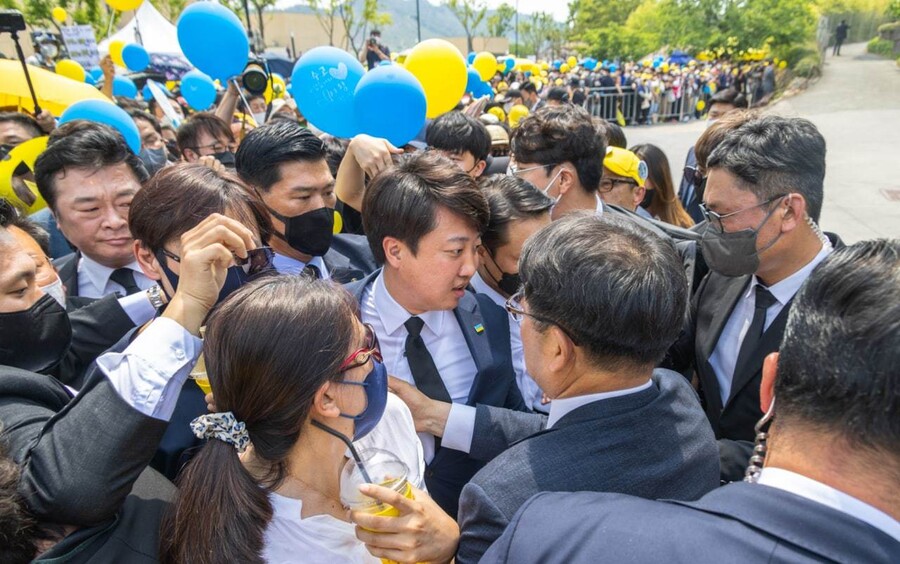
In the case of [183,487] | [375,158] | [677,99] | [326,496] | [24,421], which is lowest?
[677,99]

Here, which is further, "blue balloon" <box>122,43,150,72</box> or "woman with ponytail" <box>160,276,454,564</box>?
"blue balloon" <box>122,43,150,72</box>

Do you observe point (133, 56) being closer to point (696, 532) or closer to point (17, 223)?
point (17, 223)

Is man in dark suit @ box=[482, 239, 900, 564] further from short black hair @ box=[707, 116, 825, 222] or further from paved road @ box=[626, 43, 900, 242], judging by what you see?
paved road @ box=[626, 43, 900, 242]

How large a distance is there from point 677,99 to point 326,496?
76.3 ft

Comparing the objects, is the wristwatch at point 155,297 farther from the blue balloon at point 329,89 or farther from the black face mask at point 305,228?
A: the blue balloon at point 329,89

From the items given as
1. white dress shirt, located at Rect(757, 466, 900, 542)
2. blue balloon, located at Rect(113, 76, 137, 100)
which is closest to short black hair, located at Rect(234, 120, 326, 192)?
white dress shirt, located at Rect(757, 466, 900, 542)

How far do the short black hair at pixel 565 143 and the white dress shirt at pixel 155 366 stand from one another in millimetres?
2477

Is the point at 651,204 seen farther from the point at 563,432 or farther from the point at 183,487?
the point at 183,487

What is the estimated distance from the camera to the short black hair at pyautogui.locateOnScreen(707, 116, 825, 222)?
2.39 m

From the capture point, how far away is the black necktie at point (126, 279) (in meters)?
2.77

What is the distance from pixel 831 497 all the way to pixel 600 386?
0.63 metres

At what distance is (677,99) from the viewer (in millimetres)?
21609

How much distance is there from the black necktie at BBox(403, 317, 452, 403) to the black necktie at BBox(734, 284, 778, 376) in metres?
1.20

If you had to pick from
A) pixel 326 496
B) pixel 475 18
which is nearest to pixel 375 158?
pixel 326 496
